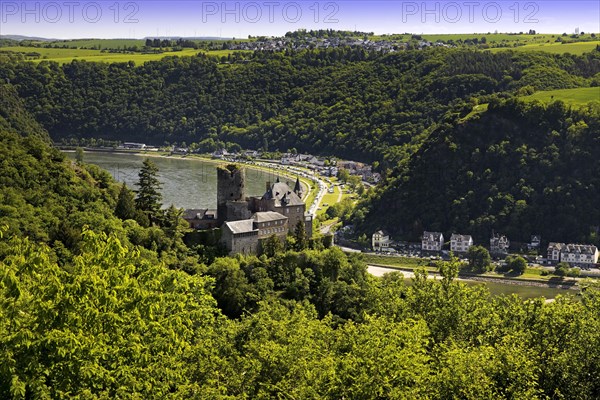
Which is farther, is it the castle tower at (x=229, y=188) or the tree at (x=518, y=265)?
the tree at (x=518, y=265)

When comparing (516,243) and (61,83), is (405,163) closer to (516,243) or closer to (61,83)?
(516,243)

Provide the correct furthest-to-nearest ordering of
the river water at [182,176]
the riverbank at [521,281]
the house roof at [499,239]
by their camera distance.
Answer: the river water at [182,176] < the house roof at [499,239] < the riverbank at [521,281]

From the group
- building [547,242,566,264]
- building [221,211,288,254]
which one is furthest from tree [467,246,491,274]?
building [221,211,288,254]

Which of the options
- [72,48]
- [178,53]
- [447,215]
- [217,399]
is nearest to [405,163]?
[447,215]

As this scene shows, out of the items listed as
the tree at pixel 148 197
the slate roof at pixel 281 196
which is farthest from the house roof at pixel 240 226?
the tree at pixel 148 197

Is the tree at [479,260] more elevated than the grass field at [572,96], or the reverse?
the grass field at [572,96]

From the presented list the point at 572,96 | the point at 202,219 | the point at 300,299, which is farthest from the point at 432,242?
the point at 300,299

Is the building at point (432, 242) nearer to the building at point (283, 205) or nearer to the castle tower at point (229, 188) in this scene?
the building at point (283, 205)
